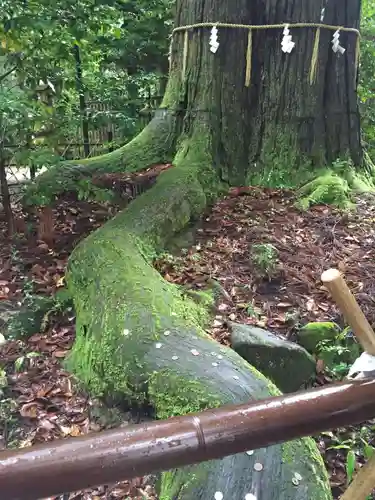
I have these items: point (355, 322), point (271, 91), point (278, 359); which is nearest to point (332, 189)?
point (271, 91)

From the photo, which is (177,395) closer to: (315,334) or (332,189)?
(315,334)

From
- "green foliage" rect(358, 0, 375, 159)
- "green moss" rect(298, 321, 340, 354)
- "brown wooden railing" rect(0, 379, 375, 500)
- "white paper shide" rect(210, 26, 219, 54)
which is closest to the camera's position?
"brown wooden railing" rect(0, 379, 375, 500)

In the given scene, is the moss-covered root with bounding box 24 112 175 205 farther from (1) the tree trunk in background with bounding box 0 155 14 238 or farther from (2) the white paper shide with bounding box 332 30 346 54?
(2) the white paper shide with bounding box 332 30 346 54

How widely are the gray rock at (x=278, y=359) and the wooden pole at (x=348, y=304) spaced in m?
1.53

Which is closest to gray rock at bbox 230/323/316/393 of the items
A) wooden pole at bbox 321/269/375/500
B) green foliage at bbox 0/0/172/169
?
wooden pole at bbox 321/269/375/500

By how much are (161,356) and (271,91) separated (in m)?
3.17

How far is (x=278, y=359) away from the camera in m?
2.69

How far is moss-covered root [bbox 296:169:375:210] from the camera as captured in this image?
14.6 ft

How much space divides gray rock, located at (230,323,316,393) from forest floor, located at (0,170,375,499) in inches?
5.5

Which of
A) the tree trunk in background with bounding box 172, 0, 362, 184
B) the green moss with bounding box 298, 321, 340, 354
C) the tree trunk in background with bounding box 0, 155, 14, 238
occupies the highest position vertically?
the tree trunk in background with bounding box 172, 0, 362, 184

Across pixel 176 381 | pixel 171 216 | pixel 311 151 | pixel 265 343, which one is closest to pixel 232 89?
pixel 311 151

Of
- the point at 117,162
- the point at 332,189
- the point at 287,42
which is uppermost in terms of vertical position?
the point at 287,42

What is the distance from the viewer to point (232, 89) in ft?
15.5

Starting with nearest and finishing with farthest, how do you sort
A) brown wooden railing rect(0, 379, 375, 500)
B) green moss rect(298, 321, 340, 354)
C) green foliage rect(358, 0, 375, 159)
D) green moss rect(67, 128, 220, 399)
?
brown wooden railing rect(0, 379, 375, 500) < green moss rect(67, 128, 220, 399) < green moss rect(298, 321, 340, 354) < green foliage rect(358, 0, 375, 159)
